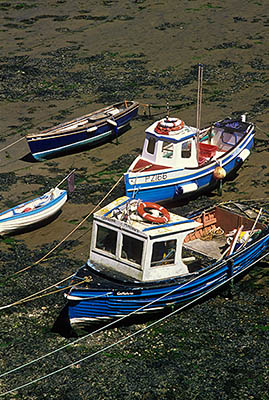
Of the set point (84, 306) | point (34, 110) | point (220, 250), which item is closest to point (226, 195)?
point (220, 250)

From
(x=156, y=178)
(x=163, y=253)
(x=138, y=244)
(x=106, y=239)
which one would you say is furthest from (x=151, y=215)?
(x=156, y=178)

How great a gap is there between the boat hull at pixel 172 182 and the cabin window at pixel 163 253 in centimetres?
448

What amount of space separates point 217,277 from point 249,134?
8.50 m

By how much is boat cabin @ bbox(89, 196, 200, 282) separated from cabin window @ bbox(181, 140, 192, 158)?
5.67m

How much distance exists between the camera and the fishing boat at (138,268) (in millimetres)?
15375

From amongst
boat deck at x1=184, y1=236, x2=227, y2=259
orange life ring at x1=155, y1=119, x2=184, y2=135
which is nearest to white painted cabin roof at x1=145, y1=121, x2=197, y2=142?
orange life ring at x1=155, y1=119, x2=184, y2=135

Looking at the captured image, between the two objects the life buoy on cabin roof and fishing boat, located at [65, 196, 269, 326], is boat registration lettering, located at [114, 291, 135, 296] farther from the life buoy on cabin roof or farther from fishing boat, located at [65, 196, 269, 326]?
the life buoy on cabin roof

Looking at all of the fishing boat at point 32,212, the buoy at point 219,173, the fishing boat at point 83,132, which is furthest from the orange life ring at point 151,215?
the fishing boat at point 83,132

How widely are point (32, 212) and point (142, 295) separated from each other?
19.0 feet

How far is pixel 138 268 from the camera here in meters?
15.6

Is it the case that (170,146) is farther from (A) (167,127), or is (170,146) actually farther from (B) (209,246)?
(B) (209,246)

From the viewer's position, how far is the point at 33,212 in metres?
20.0

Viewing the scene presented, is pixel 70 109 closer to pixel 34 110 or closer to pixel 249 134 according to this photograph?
pixel 34 110

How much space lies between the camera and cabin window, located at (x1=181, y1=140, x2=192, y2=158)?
70.4 ft
